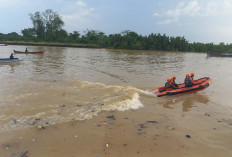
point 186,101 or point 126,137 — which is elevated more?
point 186,101

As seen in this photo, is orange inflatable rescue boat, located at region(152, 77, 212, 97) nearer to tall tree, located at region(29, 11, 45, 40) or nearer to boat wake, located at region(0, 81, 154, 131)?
boat wake, located at region(0, 81, 154, 131)

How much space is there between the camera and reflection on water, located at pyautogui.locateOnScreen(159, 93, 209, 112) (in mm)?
9046

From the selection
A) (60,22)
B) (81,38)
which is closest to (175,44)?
(81,38)

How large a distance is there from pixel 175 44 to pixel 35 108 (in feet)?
198

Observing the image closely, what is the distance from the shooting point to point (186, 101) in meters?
9.94

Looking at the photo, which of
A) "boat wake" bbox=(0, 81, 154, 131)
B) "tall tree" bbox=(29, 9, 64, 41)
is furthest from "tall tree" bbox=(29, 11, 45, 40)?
"boat wake" bbox=(0, 81, 154, 131)

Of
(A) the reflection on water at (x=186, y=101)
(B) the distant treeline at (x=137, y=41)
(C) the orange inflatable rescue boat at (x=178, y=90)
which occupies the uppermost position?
(B) the distant treeline at (x=137, y=41)

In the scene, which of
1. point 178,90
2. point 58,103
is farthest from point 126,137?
point 178,90

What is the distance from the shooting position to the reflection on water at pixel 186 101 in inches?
356

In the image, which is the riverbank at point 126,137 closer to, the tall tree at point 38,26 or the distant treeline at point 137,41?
the distant treeline at point 137,41

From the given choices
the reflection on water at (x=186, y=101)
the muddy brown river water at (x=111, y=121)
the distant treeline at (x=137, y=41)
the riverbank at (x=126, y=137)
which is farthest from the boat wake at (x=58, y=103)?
the distant treeline at (x=137, y=41)

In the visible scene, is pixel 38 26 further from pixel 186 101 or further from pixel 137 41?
pixel 186 101

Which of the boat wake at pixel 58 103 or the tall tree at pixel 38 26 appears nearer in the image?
the boat wake at pixel 58 103

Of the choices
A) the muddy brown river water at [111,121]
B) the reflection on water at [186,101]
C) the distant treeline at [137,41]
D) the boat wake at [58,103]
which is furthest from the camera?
the distant treeline at [137,41]
